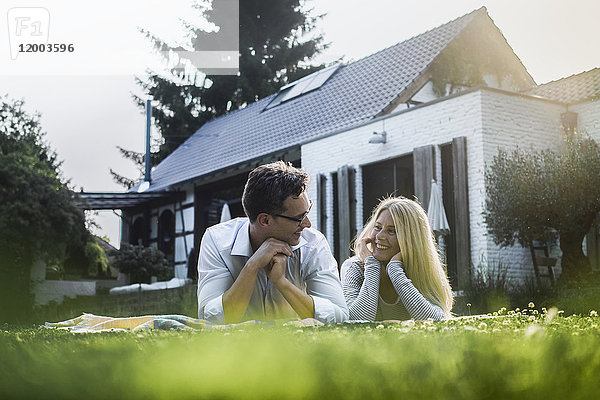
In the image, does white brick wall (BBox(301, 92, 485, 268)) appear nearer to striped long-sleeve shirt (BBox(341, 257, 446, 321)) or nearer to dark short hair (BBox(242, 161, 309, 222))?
striped long-sleeve shirt (BBox(341, 257, 446, 321))

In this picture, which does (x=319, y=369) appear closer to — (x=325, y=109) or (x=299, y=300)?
(x=299, y=300)

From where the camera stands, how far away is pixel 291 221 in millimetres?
3111

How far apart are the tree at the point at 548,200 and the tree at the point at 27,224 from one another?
10.4 m

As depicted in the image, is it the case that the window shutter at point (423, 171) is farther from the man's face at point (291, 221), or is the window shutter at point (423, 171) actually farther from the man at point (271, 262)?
the man's face at point (291, 221)

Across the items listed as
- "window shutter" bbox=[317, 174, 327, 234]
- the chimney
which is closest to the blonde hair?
"window shutter" bbox=[317, 174, 327, 234]

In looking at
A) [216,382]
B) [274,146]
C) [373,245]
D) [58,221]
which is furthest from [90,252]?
[216,382]

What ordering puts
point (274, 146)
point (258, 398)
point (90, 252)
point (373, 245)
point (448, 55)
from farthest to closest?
point (90, 252)
point (274, 146)
point (448, 55)
point (373, 245)
point (258, 398)

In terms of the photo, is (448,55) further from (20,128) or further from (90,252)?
(20,128)

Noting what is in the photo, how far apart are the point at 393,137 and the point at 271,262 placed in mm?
10372

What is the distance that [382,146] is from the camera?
1336cm

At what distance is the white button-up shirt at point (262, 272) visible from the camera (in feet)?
10.2

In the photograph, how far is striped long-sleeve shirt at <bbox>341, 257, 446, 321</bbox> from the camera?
3545 mm

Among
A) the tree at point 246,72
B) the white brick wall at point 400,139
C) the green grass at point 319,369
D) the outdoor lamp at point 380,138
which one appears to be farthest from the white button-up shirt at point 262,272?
the tree at point 246,72

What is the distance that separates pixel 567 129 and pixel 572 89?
1959mm
